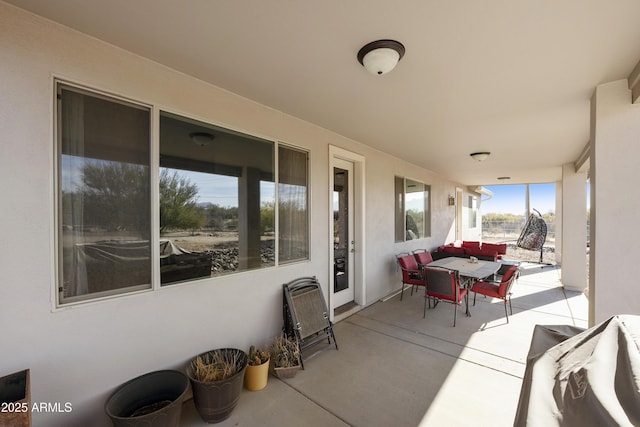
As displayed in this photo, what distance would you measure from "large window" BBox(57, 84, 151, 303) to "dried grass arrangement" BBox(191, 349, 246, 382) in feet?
2.49

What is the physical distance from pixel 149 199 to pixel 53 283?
2.45 feet

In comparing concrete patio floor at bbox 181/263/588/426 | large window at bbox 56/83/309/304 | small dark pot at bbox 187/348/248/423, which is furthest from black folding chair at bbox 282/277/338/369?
small dark pot at bbox 187/348/248/423

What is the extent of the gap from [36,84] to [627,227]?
436 centimetres

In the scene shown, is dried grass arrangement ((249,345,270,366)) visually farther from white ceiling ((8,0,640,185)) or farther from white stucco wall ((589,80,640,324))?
white stucco wall ((589,80,640,324))

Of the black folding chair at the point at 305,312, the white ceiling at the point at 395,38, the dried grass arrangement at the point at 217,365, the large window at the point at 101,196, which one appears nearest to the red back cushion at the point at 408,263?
the black folding chair at the point at 305,312

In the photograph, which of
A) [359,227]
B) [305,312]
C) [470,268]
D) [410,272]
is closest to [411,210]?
[410,272]

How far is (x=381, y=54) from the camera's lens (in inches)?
71.0

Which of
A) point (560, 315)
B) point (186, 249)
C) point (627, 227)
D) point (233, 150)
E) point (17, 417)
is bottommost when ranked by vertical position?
point (560, 315)

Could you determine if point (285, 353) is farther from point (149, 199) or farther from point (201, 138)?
point (201, 138)

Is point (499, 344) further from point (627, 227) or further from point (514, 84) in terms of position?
point (514, 84)

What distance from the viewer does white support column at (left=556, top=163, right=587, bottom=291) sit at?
5.56 m

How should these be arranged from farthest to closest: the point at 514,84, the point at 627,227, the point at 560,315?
the point at 560,315
the point at 514,84
the point at 627,227

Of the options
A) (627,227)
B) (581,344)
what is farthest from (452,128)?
(581,344)

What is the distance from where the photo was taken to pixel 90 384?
1.71 m
